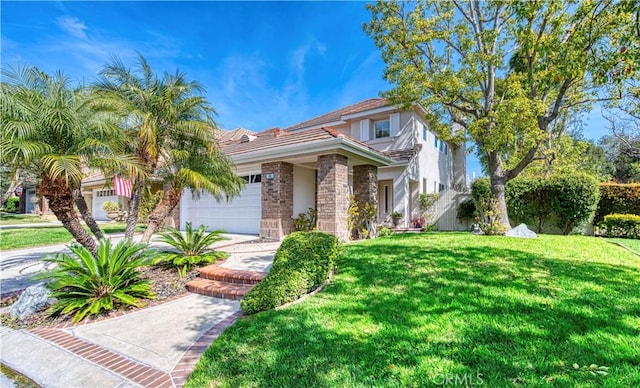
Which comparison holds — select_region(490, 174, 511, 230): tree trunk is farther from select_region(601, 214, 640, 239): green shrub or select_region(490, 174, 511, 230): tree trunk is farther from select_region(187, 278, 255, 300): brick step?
select_region(187, 278, 255, 300): brick step

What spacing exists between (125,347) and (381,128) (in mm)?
17236

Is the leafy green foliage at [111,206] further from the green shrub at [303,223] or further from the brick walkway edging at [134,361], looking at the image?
the brick walkway edging at [134,361]

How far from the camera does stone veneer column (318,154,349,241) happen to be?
10.6 m

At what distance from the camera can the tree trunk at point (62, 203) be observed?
5645mm

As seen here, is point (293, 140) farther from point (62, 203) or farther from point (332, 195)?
point (62, 203)

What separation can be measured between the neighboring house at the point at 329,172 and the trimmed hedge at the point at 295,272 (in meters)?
4.46

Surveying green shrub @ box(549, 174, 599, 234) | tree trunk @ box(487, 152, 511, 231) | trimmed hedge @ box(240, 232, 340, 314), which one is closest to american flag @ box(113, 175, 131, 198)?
trimmed hedge @ box(240, 232, 340, 314)

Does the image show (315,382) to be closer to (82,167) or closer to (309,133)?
(82,167)

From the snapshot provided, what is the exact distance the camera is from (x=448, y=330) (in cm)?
358

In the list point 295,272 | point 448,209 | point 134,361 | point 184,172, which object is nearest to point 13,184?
point 184,172

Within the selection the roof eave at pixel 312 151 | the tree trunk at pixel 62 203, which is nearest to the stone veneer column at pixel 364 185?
the roof eave at pixel 312 151

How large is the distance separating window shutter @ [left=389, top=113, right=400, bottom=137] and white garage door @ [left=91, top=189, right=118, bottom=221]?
23.9 meters

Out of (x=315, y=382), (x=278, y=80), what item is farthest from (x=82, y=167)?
(x=278, y=80)

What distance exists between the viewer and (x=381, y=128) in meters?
18.6
